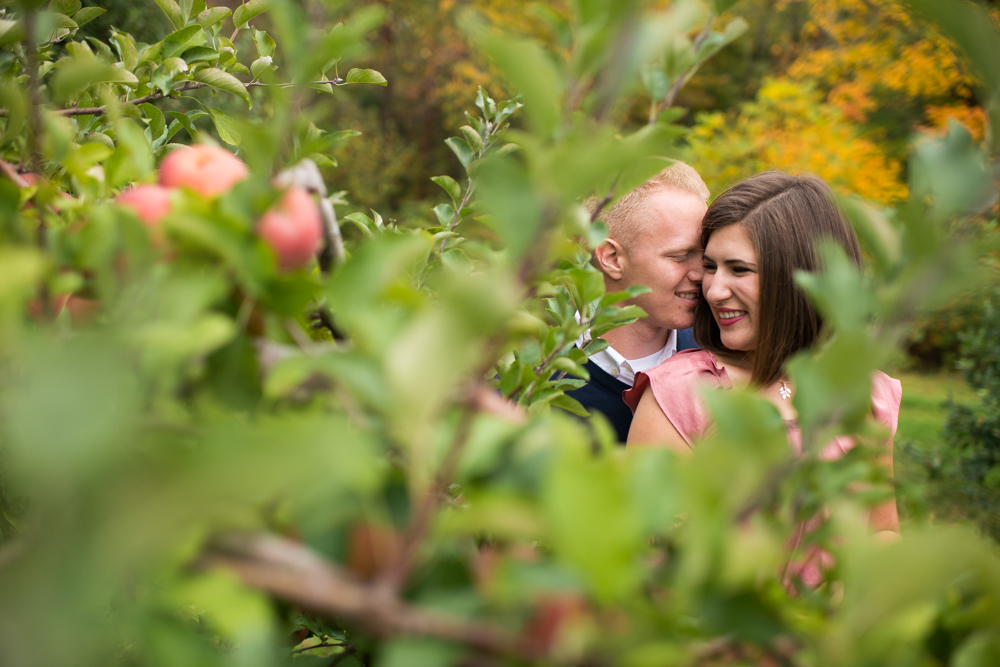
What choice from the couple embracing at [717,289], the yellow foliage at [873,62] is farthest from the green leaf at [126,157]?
the yellow foliage at [873,62]

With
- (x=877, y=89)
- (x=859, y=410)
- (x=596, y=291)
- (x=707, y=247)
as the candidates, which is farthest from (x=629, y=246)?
(x=877, y=89)

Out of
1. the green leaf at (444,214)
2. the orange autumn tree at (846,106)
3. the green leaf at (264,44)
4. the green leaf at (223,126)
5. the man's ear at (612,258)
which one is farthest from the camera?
Answer: the orange autumn tree at (846,106)

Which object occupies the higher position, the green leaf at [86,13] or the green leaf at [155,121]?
the green leaf at [86,13]

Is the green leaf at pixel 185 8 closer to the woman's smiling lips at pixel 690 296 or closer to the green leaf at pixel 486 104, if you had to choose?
the green leaf at pixel 486 104

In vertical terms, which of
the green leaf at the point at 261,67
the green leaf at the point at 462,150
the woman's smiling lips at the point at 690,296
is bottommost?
the woman's smiling lips at the point at 690,296

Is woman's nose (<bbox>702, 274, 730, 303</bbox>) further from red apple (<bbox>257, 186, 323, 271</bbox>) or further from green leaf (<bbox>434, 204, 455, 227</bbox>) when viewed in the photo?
red apple (<bbox>257, 186, 323, 271</bbox>)

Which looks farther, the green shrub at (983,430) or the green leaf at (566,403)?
the green shrub at (983,430)

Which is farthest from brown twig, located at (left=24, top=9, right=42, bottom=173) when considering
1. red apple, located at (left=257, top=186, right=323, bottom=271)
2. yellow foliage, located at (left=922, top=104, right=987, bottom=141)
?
yellow foliage, located at (left=922, top=104, right=987, bottom=141)

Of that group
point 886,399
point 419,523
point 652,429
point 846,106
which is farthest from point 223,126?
point 846,106

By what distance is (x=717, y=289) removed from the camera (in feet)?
5.03

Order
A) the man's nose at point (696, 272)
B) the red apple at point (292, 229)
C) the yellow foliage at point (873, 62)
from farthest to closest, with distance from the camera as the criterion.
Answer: the yellow foliage at point (873, 62)
the man's nose at point (696, 272)
the red apple at point (292, 229)

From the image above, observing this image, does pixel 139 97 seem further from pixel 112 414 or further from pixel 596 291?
pixel 112 414

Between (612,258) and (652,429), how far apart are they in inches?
22.2

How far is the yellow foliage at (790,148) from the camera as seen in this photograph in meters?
5.10
